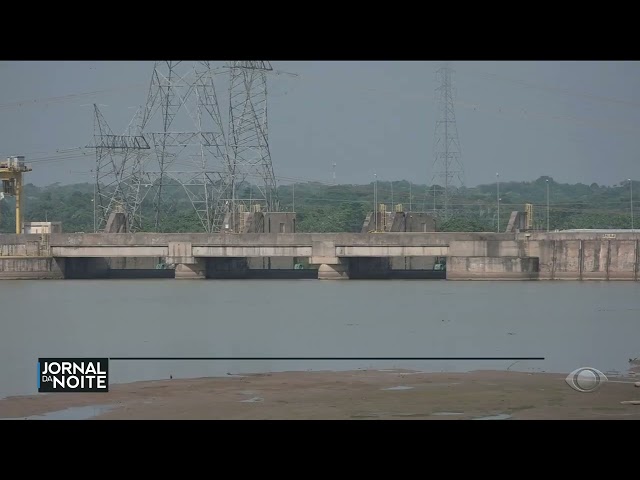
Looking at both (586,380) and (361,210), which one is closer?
(586,380)

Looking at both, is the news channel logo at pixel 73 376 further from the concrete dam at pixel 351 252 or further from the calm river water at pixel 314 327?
the concrete dam at pixel 351 252

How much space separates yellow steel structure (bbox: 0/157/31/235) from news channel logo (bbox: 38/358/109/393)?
196 ft

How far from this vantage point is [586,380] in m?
21.4

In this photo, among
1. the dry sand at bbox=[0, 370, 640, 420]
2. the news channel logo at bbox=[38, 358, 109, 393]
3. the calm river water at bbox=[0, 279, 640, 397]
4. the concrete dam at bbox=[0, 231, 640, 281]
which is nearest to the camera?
the news channel logo at bbox=[38, 358, 109, 393]

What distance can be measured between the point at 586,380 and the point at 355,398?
14.8 feet

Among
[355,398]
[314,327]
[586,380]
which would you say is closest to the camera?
[355,398]

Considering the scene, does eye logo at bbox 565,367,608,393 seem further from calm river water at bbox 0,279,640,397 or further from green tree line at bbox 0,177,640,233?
green tree line at bbox 0,177,640,233

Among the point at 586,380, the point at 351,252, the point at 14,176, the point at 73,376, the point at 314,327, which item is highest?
the point at 14,176

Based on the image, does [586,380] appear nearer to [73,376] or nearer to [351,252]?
[73,376]

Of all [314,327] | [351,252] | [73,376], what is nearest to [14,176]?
[351,252]

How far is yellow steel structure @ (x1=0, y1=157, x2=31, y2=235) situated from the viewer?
78.1 metres

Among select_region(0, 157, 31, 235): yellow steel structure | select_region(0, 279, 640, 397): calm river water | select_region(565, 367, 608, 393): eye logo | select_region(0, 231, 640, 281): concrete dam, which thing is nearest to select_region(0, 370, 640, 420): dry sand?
select_region(565, 367, 608, 393): eye logo
